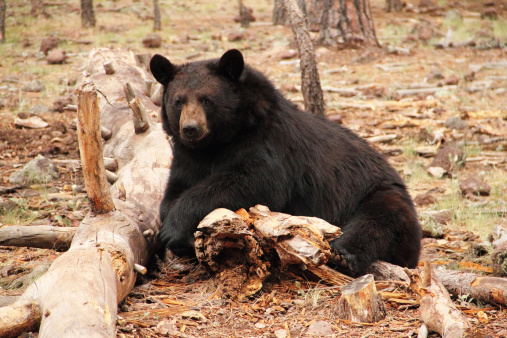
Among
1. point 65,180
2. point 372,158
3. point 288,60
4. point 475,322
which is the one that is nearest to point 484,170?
point 372,158

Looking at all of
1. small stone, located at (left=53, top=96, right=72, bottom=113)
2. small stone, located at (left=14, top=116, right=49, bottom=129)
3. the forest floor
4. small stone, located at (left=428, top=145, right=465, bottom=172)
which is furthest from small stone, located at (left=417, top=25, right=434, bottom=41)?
small stone, located at (left=14, top=116, right=49, bottom=129)

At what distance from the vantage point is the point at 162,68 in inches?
176

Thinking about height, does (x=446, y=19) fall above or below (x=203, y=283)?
above

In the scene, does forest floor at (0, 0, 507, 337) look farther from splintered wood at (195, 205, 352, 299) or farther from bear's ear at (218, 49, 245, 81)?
bear's ear at (218, 49, 245, 81)

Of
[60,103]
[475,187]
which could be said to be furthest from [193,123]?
[60,103]

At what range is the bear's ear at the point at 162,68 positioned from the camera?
4352 mm

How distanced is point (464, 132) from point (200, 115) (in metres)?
6.19

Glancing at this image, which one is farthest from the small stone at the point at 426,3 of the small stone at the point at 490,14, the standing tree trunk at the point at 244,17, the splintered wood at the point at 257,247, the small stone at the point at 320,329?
the small stone at the point at 320,329

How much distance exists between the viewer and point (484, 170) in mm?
7727

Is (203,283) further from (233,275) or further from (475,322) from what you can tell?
(475,322)

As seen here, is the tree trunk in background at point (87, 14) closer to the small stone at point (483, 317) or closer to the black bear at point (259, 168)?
the black bear at point (259, 168)

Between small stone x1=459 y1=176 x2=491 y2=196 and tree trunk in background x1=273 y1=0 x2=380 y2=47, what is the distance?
26.5 feet

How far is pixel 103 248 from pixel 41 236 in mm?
1245

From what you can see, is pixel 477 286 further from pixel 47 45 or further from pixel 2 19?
pixel 2 19
